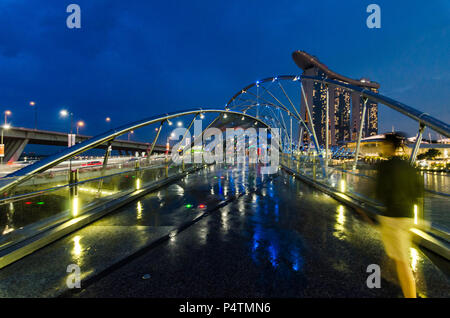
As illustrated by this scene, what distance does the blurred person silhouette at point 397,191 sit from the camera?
462 cm

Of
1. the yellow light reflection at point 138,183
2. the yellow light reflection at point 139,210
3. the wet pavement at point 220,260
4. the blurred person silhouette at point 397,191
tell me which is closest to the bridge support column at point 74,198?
the wet pavement at point 220,260

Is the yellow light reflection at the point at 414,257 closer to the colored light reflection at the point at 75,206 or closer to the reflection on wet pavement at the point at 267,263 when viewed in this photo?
the reflection on wet pavement at the point at 267,263

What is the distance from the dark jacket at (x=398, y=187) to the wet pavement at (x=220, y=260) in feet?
2.54

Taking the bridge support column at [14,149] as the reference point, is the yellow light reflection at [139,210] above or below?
below

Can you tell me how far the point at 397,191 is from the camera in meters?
4.86

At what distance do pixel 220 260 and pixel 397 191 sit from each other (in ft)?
13.8

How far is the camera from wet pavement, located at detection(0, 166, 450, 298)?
2.87 metres

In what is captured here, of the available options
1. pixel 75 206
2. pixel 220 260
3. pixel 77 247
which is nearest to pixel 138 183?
pixel 75 206

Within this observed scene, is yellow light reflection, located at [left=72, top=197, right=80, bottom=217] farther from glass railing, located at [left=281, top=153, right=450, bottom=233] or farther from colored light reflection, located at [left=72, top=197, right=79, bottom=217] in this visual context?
glass railing, located at [left=281, top=153, right=450, bottom=233]

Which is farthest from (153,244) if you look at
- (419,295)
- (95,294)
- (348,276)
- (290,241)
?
(419,295)

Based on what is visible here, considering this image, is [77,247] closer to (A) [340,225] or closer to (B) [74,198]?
(B) [74,198]

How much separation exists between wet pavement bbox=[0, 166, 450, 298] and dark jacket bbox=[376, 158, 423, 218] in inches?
30.5
